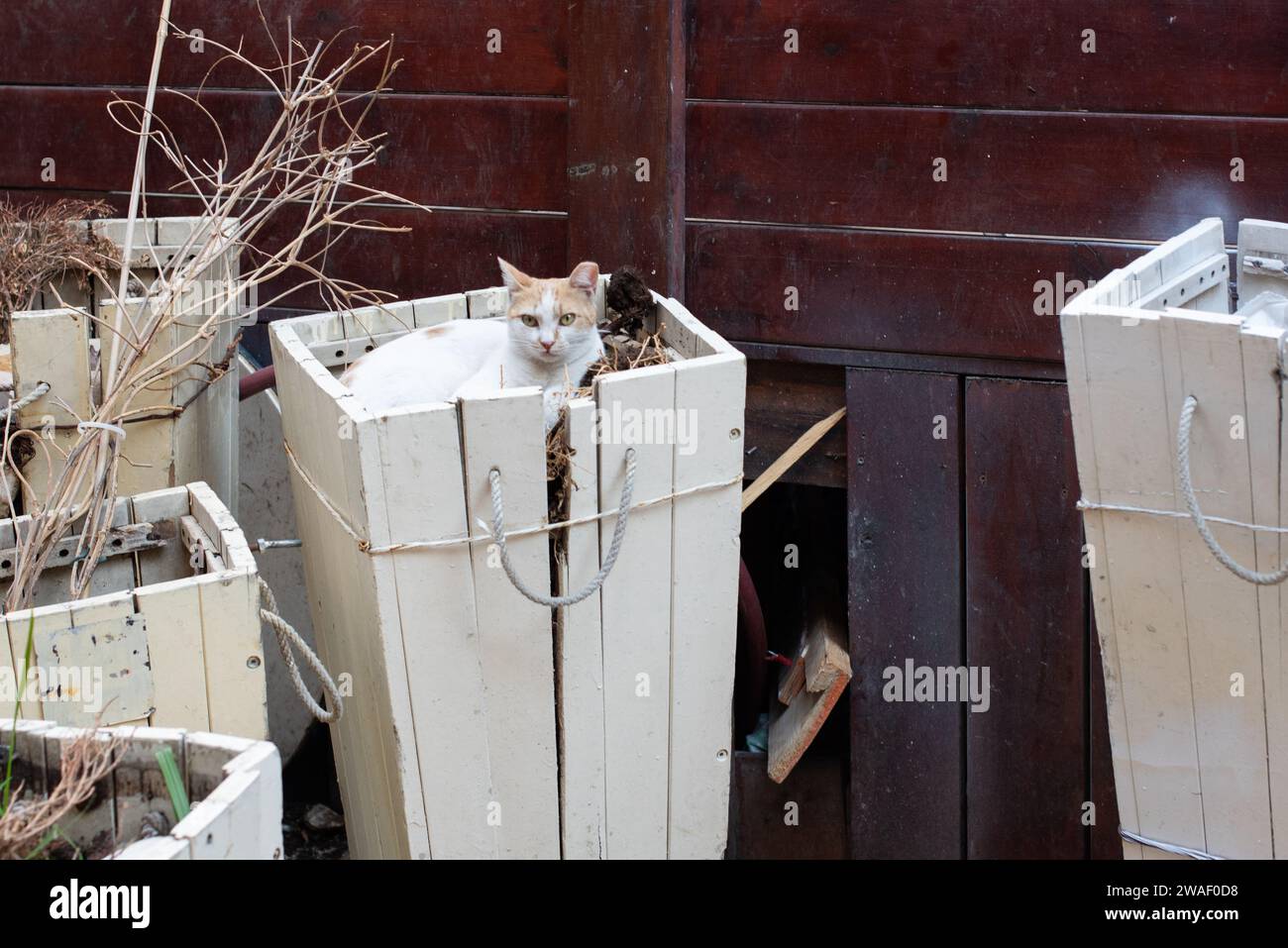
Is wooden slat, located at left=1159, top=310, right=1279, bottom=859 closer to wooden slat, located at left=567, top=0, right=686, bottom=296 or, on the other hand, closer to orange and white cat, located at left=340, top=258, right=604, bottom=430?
orange and white cat, located at left=340, top=258, right=604, bottom=430

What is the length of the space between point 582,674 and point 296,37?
78.3 inches

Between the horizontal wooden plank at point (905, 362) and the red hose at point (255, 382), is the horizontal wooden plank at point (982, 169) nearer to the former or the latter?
the horizontal wooden plank at point (905, 362)

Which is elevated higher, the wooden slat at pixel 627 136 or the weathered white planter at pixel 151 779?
the wooden slat at pixel 627 136

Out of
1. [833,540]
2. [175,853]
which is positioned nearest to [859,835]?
[833,540]

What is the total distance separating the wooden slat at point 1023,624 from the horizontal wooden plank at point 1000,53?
669mm

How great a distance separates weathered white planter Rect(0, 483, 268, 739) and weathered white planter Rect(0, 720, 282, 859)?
0.23 meters

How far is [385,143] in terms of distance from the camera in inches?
130

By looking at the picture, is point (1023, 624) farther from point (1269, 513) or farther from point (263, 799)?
point (263, 799)

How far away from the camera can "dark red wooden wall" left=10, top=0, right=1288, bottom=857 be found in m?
2.80

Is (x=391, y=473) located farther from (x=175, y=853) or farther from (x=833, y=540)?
(x=833, y=540)

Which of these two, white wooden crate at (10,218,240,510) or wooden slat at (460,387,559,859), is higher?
white wooden crate at (10,218,240,510)

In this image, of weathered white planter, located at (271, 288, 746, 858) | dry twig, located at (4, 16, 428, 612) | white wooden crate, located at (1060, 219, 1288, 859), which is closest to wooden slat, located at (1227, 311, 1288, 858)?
white wooden crate, located at (1060, 219, 1288, 859)

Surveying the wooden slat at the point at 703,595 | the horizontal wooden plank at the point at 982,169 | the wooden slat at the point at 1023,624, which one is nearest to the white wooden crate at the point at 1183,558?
A: the wooden slat at the point at 703,595

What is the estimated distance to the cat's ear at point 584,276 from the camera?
2.55 meters
